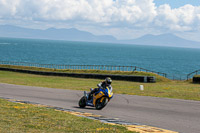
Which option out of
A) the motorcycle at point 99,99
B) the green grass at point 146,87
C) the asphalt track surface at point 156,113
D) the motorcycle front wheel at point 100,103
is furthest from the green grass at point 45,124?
the green grass at point 146,87

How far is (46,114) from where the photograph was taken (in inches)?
473

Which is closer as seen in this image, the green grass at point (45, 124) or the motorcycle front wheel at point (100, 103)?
the green grass at point (45, 124)

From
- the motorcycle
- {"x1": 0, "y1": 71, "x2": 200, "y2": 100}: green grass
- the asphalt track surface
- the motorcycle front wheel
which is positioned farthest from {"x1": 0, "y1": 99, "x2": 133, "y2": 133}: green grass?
{"x1": 0, "y1": 71, "x2": 200, "y2": 100}: green grass

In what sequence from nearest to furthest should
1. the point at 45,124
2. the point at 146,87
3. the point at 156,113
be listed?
1. the point at 45,124
2. the point at 156,113
3. the point at 146,87

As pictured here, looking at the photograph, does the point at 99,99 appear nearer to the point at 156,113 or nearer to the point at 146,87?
the point at 156,113

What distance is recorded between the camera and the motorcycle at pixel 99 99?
14.3 metres

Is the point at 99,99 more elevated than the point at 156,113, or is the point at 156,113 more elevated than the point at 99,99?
the point at 99,99

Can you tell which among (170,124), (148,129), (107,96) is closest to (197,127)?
(170,124)

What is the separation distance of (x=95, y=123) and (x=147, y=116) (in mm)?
3291

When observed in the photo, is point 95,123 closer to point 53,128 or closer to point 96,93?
point 53,128

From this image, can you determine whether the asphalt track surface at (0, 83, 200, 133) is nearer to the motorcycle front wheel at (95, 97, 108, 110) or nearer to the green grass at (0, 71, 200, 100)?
the motorcycle front wheel at (95, 97, 108, 110)

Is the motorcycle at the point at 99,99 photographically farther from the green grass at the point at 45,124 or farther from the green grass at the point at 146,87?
the green grass at the point at 146,87

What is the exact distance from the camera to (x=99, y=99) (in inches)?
587

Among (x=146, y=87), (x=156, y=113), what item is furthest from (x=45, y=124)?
(x=146, y=87)
